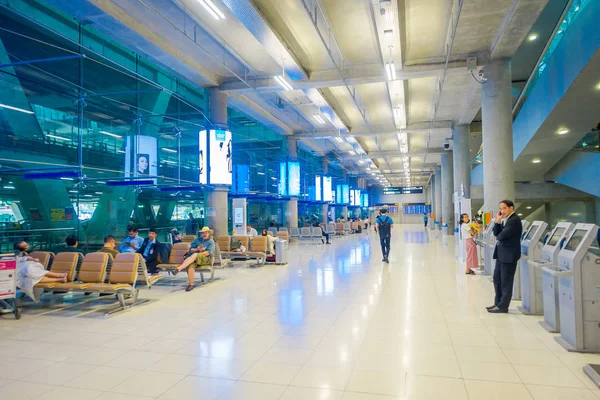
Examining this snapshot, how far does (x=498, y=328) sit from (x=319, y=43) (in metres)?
8.53

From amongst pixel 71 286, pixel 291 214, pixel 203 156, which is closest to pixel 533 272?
pixel 71 286

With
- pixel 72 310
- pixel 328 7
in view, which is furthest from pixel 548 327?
pixel 328 7

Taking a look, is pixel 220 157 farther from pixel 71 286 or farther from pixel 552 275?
pixel 552 275

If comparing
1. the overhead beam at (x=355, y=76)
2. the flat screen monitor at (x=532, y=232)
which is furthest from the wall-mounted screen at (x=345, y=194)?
the flat screen monitor at (x=532, y=232)

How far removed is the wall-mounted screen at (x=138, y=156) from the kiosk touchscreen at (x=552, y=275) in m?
8.98

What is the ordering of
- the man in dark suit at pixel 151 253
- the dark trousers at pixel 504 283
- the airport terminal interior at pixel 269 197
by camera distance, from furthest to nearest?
the man in dark suit at pixel 151 253 → the dark trousers at pixel 504 283 → the airport terminal interior at pixel 269 197

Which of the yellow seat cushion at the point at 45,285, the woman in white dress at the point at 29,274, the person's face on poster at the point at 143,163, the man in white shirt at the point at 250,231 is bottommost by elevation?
the yellow seat cushion at the point at 45,285

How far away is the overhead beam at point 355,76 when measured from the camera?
11.6 metres

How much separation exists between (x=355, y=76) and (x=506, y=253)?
8.27 meters

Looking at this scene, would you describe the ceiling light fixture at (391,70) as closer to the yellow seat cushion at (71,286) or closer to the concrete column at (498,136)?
the concrete column at (498,136)

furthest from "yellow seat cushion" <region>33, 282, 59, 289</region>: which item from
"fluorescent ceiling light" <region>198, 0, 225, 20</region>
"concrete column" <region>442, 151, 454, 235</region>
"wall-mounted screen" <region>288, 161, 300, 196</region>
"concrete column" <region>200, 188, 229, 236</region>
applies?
"concrete column" <region>442, 151, 454, 235</region>

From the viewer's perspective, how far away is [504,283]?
5434mm

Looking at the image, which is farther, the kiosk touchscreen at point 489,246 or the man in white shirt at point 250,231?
the man in white shirt at point 250,231

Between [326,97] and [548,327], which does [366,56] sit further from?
[548,327]
